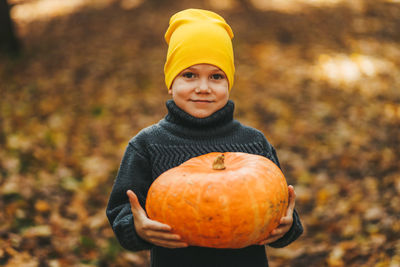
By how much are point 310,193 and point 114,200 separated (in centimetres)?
407

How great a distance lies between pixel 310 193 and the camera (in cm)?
577

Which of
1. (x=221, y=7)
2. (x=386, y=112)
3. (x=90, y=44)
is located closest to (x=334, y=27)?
(x=221, y=7)

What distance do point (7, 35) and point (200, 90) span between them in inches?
378

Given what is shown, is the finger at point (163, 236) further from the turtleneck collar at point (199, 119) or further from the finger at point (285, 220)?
the turtleneck collar at point (199, 119)

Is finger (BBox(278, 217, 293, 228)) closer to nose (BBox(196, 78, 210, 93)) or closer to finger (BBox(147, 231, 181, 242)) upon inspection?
finger (BBox(147, 231, 181, 242))

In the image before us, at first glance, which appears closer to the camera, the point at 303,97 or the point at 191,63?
the point at 191,63

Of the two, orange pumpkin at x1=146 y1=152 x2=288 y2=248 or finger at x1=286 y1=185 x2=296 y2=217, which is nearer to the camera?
orange pumpkin at x1=146 y1=152 x2=288 y2=248

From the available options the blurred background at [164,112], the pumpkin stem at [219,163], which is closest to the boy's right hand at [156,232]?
the pumpkin stem at [219,163]

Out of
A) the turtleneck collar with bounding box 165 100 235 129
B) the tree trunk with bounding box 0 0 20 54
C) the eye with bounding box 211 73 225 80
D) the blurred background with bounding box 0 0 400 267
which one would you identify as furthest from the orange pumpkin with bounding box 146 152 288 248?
the tree trunk with bounding box 0 0 20 54

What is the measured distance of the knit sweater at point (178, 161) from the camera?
2277mm

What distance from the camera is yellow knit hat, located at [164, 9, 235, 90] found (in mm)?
2234

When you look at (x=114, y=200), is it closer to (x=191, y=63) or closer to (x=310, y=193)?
(x=191, y=63)

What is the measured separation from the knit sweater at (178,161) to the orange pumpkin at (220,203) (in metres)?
0.26

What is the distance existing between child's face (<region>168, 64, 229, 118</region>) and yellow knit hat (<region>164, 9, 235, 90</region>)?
0.04 meters
